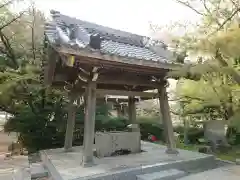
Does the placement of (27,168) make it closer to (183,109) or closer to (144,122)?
(144,122)

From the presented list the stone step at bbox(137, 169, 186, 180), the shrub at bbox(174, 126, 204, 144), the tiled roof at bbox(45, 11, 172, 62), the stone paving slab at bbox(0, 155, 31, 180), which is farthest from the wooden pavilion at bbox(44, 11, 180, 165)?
the shrub at bbox(174, 126, 204, 144)

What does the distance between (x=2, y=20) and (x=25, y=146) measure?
5928mm

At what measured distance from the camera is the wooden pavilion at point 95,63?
167 inches

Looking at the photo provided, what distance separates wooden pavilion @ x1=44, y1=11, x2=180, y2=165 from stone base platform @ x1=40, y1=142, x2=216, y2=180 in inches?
15.2

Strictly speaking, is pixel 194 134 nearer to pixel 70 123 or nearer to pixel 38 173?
pixel 70 123

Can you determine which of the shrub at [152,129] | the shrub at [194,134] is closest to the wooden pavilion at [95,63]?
the shrub at [152,129]

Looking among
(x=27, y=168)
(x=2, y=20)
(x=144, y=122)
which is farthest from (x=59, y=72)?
(x=144, y=122)

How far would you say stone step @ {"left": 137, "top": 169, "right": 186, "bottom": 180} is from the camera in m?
4.53

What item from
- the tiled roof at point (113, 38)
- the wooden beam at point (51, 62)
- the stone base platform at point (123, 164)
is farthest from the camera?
the tiled roof at point (113, 38)

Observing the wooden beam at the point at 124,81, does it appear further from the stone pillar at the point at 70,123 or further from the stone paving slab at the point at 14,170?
the stone paving slab at the point at 14,170

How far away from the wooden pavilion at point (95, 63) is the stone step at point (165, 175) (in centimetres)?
116

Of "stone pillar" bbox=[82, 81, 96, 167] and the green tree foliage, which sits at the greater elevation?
the green tree foliage

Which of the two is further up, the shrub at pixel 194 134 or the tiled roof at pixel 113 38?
the tiled roof at pixel 113 38

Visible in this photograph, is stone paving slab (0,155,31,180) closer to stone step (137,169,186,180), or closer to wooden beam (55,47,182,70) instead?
stone step (137,169,186,180)
